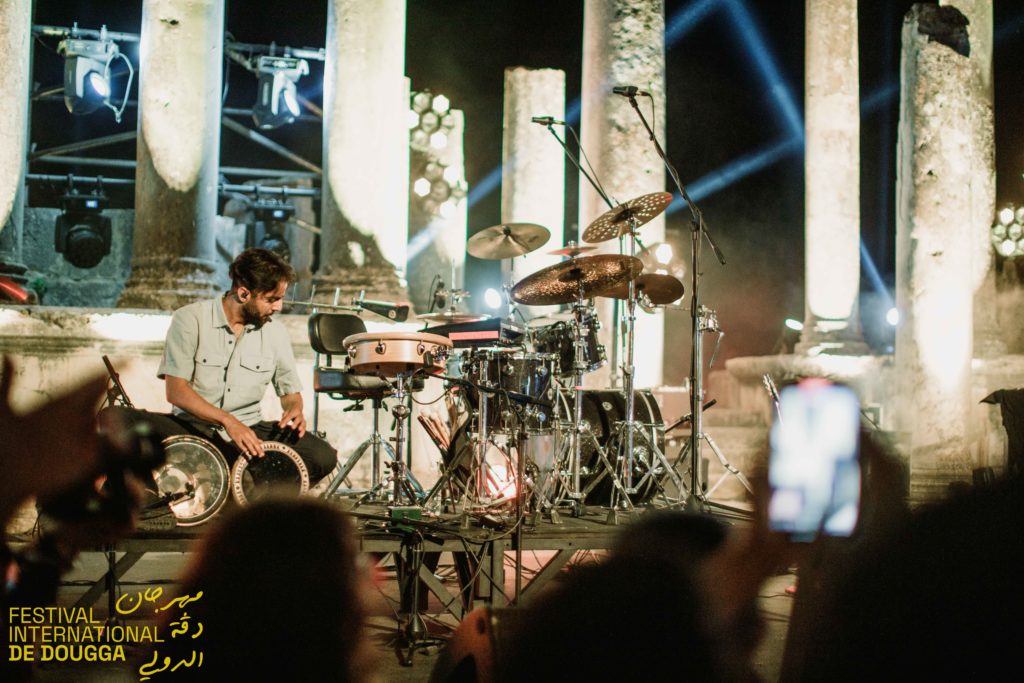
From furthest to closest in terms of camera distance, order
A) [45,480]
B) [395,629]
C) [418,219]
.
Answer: [418,219], [395,629], [45,480]

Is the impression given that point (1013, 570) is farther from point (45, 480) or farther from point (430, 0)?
point (430, 0)

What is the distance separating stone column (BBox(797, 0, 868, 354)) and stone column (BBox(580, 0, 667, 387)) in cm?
371

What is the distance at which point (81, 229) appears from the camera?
17516 mm

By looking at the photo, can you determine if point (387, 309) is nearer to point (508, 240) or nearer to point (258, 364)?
point (508, 240)

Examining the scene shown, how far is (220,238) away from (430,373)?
543 inches

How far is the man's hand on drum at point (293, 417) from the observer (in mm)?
5590

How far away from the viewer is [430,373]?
610 centimetres

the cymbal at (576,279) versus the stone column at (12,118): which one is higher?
the stone column at (12,118)

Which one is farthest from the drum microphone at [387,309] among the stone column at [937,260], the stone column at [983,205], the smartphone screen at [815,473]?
the stone column at [983,205]

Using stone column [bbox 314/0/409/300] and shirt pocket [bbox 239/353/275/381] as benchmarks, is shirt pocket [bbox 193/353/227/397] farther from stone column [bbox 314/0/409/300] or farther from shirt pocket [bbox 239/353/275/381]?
stone column [bbox 314/0/409/300]

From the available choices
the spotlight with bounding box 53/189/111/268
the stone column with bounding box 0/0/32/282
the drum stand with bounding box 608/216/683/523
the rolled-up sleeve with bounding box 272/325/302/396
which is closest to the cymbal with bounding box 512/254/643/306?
the drum stand with bounding box 608/216/683/523

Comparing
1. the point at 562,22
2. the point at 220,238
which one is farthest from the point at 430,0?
the point at 220,238

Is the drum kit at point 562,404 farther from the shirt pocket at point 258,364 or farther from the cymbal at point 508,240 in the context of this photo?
the shirt pocket at point 258,364

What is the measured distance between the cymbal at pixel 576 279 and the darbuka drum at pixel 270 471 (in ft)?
6.71
